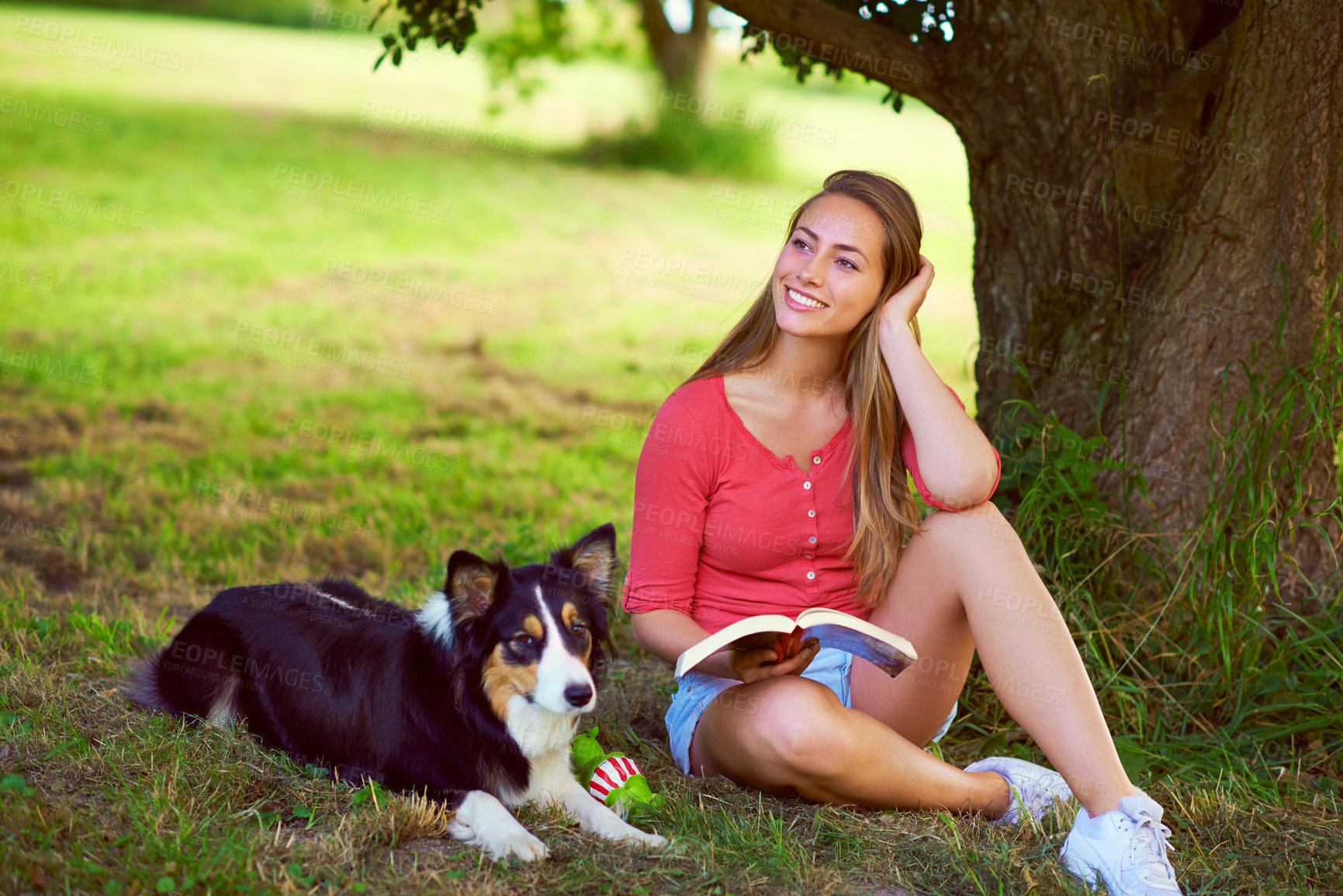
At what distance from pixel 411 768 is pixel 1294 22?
3.22 m

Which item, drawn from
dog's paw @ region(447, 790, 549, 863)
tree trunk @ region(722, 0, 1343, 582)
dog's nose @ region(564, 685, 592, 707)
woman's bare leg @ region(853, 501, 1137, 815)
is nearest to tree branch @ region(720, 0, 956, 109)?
tree trunk @ region(722, 0, 1343, 582)

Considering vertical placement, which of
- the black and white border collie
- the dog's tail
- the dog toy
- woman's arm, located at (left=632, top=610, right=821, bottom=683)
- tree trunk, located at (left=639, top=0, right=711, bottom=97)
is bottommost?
the dog's tail

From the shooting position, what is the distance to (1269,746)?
318 centimetres

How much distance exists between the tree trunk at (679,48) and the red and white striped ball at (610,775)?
13313 mm

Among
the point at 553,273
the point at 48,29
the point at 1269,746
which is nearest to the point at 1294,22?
the point at 1269,746

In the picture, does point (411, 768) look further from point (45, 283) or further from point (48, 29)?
point (48, 29)

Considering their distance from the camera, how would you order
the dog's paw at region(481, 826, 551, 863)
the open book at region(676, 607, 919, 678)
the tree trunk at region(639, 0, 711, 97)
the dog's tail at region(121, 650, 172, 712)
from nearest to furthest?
the open book at region(676, 607, 919, 678)
the dog's paw at region(481, 826, 551, 863)
the dog's tail at region(121, 650, 172, 712)
the tree trunk at region(639, 0, 711, 97)

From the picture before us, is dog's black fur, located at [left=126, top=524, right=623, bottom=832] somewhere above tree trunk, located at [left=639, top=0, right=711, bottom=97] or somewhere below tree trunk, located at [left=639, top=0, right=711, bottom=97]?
below

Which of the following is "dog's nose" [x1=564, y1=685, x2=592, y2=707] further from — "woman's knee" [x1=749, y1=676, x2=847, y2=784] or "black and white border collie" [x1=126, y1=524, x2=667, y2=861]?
"woman's knee" [x1=749, y1=676, x2=847, y2=784]

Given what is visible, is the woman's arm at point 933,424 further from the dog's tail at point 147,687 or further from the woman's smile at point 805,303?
Answer: the dog's tail at point 147,687

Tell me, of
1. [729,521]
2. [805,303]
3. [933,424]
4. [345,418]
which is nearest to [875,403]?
[933,424]

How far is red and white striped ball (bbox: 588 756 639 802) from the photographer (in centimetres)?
279

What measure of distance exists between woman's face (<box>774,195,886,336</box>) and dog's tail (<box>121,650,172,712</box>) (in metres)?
2.05

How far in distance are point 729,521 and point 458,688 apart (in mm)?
775
